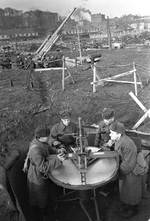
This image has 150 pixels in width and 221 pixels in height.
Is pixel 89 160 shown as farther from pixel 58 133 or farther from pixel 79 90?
pixel 79 90

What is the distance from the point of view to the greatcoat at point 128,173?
319 centimetres

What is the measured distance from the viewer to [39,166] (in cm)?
319

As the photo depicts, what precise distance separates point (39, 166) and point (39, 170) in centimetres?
7

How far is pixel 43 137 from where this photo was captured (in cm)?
336

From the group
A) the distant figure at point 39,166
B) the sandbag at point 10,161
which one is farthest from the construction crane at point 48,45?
the distant figure at point 39,166

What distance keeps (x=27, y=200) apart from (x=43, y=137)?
44.5 inches

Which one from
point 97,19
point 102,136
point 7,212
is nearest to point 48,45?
point 102,136

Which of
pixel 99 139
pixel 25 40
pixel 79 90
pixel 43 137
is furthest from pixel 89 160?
pixel 25 40

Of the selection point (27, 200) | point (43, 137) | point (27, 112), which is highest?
point (43, 137)

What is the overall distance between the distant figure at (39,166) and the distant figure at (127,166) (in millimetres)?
876

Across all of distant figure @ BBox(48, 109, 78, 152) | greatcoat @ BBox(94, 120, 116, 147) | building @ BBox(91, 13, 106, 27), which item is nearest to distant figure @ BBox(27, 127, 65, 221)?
distant figure @ BBox(48, 109, 78, 152)

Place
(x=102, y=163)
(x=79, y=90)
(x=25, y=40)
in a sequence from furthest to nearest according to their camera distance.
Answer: (x=25, y=40)
(x=79, y=90)
(x=102, y=163)

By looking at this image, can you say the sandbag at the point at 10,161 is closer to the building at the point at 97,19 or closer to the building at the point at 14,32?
the building at the point at 14,32

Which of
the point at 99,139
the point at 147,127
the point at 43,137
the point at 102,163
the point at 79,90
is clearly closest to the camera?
the point at 43,137
